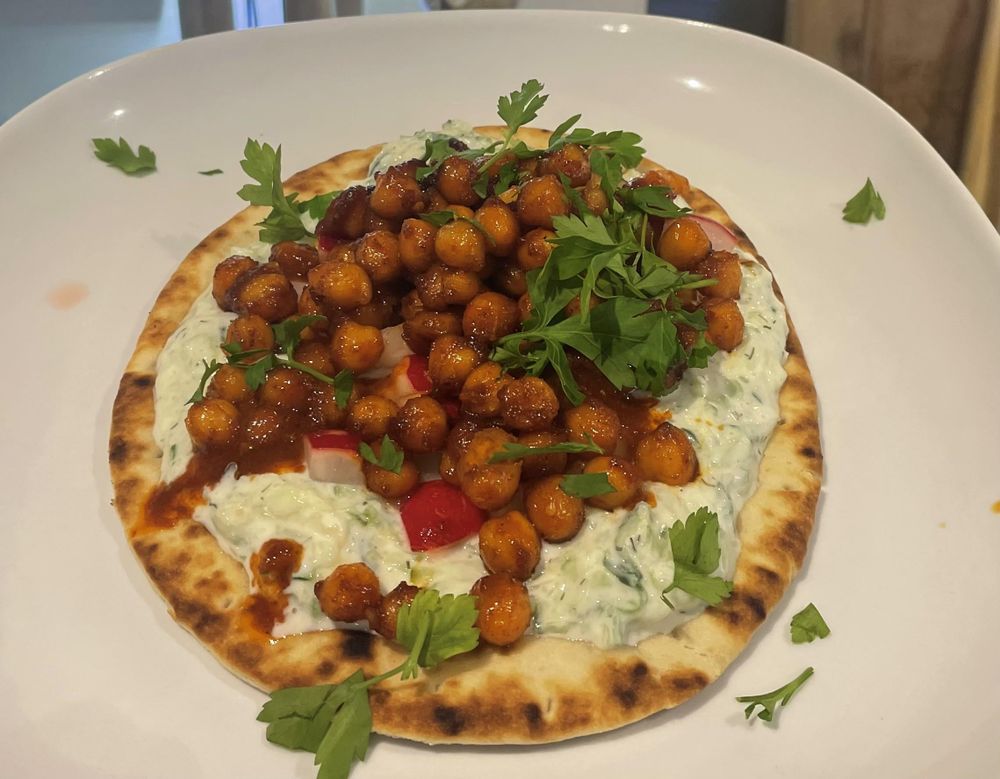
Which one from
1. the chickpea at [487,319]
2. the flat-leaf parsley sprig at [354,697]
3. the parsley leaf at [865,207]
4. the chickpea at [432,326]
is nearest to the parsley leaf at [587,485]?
the flat-leaf parsley sprig at [354,697]

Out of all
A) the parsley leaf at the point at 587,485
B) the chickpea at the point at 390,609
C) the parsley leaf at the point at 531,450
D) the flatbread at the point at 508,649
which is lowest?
the flatbread at the point at 508,649

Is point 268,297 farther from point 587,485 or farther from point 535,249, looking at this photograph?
point 587,485

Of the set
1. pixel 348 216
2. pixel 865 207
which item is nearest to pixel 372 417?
pixel 348 216

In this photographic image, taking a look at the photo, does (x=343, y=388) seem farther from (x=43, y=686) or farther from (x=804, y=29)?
(x=804, y=29)

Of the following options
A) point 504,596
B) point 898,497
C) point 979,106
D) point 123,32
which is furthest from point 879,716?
point 123,32

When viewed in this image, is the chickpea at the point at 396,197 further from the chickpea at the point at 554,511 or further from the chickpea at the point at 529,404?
the chickpea at the point at 554,511

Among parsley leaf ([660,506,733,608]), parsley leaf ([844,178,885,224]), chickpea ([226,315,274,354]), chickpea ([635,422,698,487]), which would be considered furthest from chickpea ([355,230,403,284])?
parsley leaf ([844,178,885,224])

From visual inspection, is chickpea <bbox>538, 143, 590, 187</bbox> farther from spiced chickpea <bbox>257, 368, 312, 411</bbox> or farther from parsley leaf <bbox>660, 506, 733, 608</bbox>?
parsley leaf <bbox>660, 506, 733, 608</bbox>
